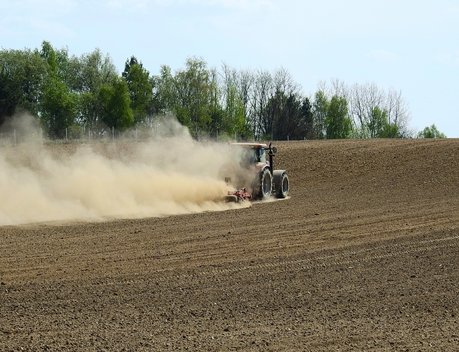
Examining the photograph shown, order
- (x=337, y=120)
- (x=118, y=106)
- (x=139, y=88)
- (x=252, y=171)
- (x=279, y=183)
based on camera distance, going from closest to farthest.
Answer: (x=252, y=171), (x=279, y=183), (x=118, y=106), (x=139, y=88), (x=337, y=120)

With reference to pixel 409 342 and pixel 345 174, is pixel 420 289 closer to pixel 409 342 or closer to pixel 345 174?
pixel 409 342

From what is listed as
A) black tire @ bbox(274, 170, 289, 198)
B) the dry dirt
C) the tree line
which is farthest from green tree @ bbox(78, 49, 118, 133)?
the dry dirt

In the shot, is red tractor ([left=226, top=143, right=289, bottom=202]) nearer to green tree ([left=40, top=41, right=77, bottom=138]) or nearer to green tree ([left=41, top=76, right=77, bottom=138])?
green tree ([left=40, top=41, right=77, bottom=138])

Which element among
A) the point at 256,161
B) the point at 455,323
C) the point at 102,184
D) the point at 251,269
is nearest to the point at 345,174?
the point at 256,161

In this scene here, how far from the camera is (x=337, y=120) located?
125 metres

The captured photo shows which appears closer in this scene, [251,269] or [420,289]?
[420,289]

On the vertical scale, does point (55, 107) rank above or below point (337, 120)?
above

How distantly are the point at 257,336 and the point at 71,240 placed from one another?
10.3m

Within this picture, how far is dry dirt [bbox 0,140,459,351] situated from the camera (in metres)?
10.8

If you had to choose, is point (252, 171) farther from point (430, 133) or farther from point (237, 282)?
point (430, 133)

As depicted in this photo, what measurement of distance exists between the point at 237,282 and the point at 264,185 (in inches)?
738

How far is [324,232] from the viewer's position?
2189cm

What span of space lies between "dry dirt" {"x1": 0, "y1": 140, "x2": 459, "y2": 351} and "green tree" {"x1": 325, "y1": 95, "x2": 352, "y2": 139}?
96.4 metres

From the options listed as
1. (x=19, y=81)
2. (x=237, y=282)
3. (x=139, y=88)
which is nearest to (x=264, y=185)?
(x=237, y=282)
